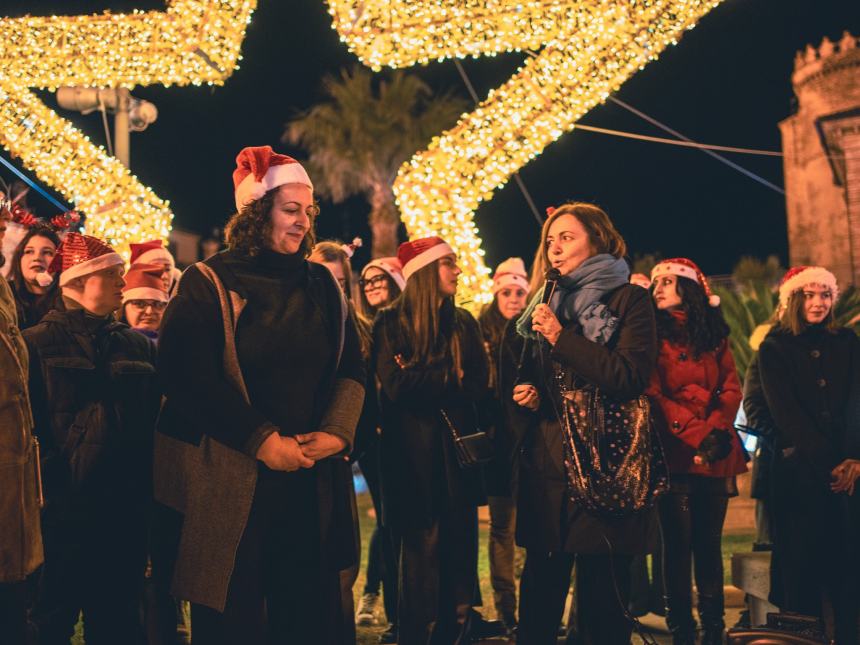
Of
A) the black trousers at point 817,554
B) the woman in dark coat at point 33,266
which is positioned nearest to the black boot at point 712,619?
the black trousers at point 817,554

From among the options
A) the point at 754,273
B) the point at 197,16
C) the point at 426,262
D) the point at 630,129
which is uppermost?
the point at 630,129

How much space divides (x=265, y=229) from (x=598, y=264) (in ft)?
4.90

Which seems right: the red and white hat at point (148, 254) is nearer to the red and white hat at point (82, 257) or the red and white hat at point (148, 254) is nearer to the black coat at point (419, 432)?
the red and white hat at point (82, 257)

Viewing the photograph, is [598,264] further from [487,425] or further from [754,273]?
[754,273]

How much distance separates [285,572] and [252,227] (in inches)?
47.6

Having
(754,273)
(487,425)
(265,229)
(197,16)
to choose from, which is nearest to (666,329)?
(487,425)

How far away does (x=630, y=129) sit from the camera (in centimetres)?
4647

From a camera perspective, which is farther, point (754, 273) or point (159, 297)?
point (754, 273)

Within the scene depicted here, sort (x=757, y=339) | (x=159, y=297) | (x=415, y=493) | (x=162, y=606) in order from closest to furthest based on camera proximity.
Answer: (x=162, y=606), (x=415, y=493), (x=159, y=297), (x=757, y=339)

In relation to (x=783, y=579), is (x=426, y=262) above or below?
above

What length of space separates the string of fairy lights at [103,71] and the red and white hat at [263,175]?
370cm

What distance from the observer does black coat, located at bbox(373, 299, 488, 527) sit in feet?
15.6

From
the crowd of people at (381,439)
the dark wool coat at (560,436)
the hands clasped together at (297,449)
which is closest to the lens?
the hands clasped together at (297,449)

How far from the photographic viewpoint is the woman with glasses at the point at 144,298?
5684mm
